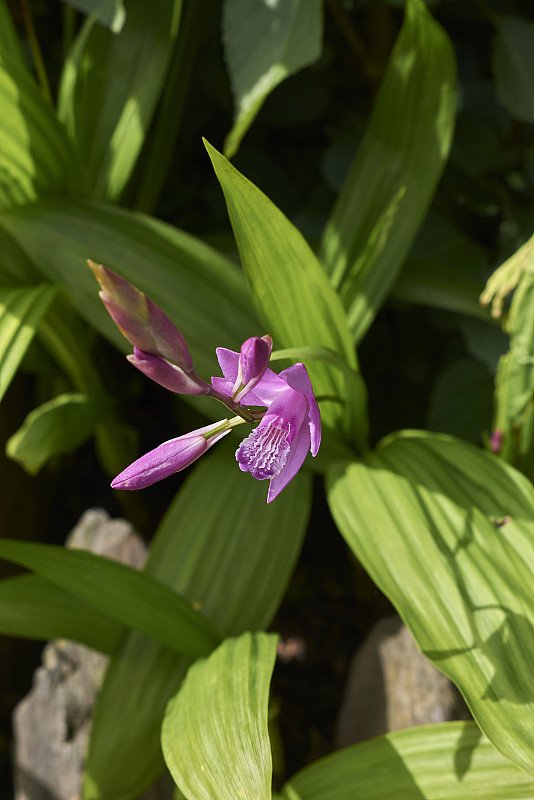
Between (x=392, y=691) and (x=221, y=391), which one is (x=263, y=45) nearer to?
(x=221, y=391)

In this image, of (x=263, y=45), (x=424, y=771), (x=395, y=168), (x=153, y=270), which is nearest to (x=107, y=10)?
(x=263, y=45)

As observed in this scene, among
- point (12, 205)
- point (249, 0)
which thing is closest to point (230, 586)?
point (12, 205)

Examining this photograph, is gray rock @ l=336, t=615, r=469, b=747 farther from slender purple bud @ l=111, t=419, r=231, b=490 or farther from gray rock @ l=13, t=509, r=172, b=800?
slender purple bud @ l=111, t=419, r=231, b=490

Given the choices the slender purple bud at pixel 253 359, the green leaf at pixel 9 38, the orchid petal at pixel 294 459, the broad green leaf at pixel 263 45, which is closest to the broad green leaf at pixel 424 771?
the orchid petal at pixel 294 459

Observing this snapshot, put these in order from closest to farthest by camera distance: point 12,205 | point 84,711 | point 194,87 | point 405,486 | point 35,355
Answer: point 405,486 → point 12,205 → point 84,711 → point 35,355 → point 194,87

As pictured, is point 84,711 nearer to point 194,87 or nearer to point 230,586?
point 230,586

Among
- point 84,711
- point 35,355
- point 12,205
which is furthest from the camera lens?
point 35,355

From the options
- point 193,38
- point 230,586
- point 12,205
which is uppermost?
point 193,38

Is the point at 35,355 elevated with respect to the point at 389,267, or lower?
lower

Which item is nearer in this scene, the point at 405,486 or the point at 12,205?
the point at 405,486
